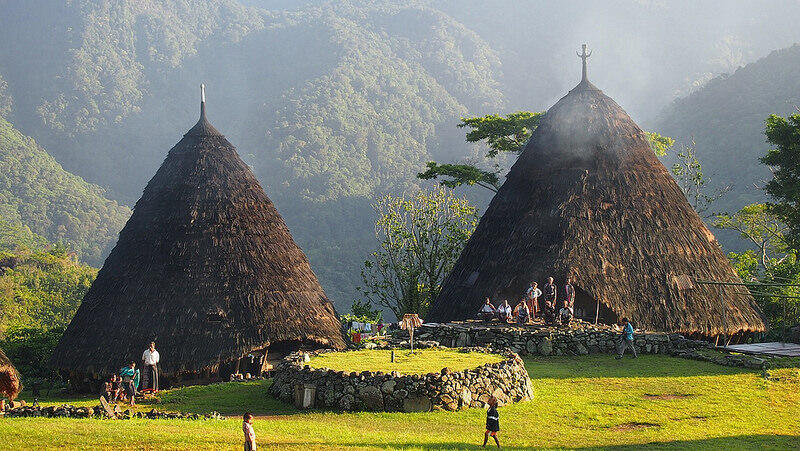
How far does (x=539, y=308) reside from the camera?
82.3ft

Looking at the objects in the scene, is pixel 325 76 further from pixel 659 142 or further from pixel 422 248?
pixel 422 248

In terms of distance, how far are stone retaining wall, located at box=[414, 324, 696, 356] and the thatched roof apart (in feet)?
38.0

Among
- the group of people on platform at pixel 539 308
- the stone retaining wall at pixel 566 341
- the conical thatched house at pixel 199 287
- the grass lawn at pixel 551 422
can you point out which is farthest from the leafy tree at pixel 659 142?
the grass lawn at pixel 551 422

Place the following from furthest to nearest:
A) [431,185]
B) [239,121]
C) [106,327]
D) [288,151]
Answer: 1. [239,121]
2. [288,151]
3. [431,185]
4. [106,327]

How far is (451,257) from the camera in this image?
3884cm

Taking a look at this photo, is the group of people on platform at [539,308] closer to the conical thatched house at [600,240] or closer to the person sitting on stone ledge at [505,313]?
the person sitting on stone ledge at [505,313]

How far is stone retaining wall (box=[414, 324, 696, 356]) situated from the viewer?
74.3 ft

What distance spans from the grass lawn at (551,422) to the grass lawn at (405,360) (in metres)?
1.35

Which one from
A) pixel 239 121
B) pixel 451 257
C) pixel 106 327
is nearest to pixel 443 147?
pixel 239 121

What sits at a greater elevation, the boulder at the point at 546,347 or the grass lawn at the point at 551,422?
the boulder at the point at 546,347

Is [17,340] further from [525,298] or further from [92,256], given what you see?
[92,256]

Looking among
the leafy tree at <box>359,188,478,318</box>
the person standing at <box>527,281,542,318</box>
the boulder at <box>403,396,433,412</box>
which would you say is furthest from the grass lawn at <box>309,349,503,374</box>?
the leafy tree at <box>359,188,478,318</box>

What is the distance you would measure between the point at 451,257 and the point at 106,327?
1898 cm

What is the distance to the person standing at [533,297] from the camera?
24047 mm
